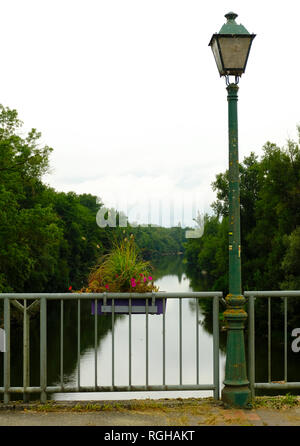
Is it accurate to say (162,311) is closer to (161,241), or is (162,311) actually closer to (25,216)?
(25,216)

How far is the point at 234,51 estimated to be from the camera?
5.83 meters

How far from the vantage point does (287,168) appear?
1415 inches

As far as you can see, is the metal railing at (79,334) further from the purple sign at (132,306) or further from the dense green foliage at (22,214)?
the dense green foliage at (22,214)

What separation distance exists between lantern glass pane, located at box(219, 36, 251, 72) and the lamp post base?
3405mm

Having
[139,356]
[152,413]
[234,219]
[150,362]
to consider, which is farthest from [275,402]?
[139,356]

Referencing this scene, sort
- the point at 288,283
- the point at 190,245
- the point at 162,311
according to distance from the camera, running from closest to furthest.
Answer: the point at 162,311, the point at 288,283, the point at 190,245

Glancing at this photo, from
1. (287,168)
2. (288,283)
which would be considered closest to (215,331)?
(288,283)

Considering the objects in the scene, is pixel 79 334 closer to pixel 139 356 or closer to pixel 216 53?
pixel 216 53

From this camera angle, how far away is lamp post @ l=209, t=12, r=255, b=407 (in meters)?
5.68

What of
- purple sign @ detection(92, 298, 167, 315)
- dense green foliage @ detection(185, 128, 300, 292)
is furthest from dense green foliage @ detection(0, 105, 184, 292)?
purple sign @ detection(92, 298, 167, 315)

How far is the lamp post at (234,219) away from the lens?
18.6ft

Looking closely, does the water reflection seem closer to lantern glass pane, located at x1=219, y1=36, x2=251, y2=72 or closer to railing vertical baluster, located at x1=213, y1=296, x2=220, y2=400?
railing vertical baluster, located at x1=213, y1=296, x2=220, y2=400

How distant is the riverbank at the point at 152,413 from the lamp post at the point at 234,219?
25 centimetres
